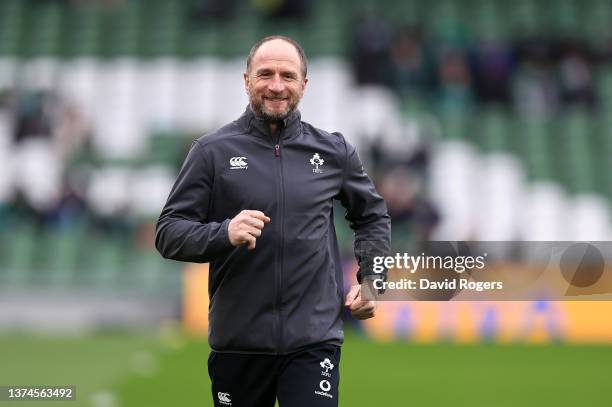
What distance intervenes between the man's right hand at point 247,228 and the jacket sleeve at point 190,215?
0.37 feet

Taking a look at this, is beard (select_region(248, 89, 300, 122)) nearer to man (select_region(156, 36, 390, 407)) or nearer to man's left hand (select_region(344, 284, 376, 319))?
man (select_region(156, 36, 390, 407))

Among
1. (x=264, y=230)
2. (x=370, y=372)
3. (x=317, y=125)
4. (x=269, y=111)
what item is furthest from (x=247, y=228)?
(x=317, y=125)

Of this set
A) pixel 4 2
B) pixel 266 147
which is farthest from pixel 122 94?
pixel 266 147

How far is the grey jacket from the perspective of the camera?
4.46 metres

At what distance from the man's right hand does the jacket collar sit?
1.60 feet

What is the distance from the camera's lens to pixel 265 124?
455cm

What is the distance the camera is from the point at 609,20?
20.5 metres

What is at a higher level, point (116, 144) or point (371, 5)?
point (371, 5)

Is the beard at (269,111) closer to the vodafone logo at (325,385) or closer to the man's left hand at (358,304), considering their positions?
the man's left hand at (358,304)

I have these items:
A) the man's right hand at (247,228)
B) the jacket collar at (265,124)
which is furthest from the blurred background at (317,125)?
the man's right hand at (247,228)

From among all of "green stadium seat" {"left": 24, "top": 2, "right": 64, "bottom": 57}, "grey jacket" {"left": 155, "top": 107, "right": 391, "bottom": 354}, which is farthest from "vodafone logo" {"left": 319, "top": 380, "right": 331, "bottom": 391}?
"green stadium seat" {"left": 24, "top": 2, "right": 64, "bottom": 57}

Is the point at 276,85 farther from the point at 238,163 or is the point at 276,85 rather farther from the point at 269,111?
the point at 238,163

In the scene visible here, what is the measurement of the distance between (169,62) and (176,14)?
1.16 meters

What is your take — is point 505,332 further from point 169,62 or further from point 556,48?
point 169,62
